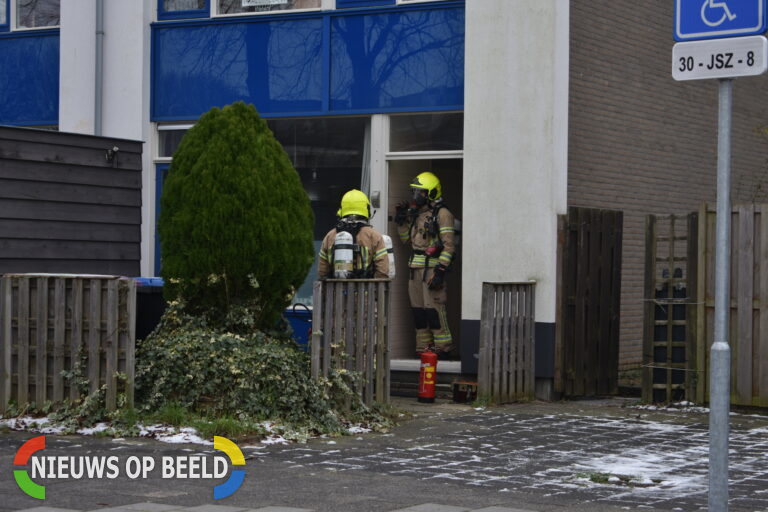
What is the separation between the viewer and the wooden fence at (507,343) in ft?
40.6

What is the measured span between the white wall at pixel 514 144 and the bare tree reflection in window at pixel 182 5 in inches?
150

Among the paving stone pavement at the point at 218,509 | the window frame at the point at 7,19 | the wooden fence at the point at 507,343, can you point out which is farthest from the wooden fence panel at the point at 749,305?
the window frame at the point at 7,19

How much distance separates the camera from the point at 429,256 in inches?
548

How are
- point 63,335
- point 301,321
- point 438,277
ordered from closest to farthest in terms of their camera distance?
1. point 63,335
2. point 438,277
3. point 301,321

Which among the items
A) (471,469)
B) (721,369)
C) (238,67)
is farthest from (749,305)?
(238,67)

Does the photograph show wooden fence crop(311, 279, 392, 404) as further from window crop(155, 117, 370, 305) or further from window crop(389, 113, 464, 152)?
window crop(155, 117, 370, 305)

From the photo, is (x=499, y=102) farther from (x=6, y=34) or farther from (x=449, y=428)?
(x=6, y=34)

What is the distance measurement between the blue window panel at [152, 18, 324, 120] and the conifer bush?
392 cm

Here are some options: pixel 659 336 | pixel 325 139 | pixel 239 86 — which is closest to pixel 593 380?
pixel 659 336

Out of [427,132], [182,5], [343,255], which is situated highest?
[182,5]

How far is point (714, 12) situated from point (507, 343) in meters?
7.22

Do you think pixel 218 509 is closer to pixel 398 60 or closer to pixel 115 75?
pixel 398 60

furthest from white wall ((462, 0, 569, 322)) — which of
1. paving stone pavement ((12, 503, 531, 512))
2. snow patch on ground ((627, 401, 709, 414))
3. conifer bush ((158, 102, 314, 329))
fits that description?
paving stone pavement ((12, 503, 531, 512))

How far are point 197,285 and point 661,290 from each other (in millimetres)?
4851
